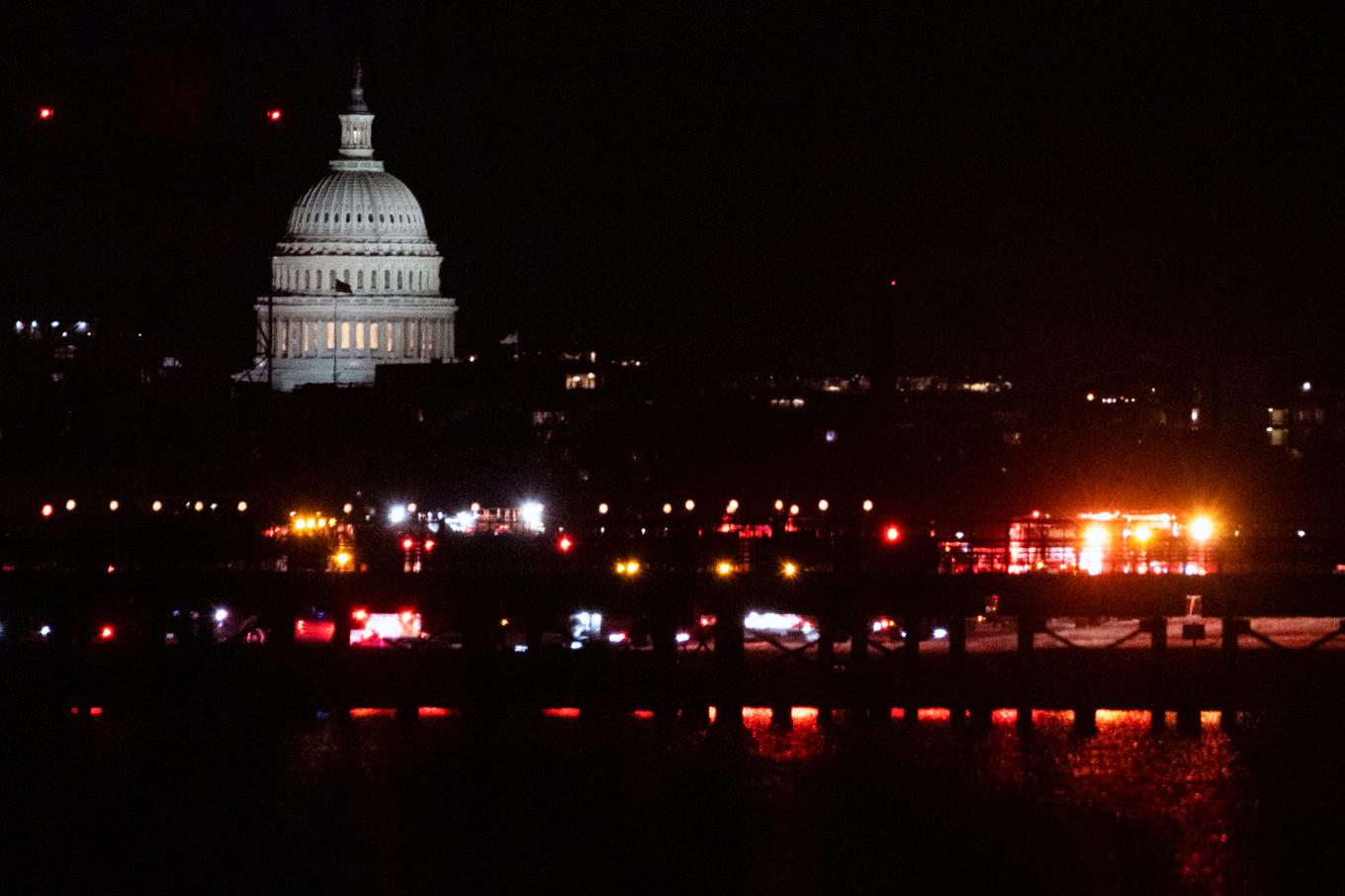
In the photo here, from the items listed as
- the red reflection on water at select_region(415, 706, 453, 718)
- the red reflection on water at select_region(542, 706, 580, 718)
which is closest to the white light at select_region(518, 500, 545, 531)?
the red reflection on water at select_region(542, 706, 580, 718)

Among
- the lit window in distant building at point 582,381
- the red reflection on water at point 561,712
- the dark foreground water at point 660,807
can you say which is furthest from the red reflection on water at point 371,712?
the lit window in distant building at point 582,381

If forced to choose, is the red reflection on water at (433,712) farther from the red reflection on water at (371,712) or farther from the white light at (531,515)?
the white light at (531,515)

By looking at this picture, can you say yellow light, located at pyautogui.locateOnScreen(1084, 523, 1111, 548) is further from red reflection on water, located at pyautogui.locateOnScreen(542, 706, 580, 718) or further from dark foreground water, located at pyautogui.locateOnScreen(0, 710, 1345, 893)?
red reflection on water, located at pyautogui.locateOnScreen(542, 706, 580, 718)

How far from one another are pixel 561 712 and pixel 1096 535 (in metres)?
16.8

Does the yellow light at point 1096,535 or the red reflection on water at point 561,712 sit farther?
the yellow light at point 1096,535

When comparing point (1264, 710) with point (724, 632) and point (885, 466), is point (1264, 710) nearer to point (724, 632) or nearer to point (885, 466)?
point (724, 632)

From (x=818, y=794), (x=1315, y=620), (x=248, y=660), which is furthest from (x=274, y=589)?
(x=1315, y=620)

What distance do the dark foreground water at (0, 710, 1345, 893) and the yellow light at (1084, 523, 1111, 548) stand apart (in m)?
9.38

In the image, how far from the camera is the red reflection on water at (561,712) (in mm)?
68562

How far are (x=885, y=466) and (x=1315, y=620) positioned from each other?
18.8 m

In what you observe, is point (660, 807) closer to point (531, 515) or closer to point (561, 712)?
point (561, 712)

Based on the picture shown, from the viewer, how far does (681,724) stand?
6688 centimetres

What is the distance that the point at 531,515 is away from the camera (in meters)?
101

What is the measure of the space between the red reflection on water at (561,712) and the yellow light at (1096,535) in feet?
43.8
